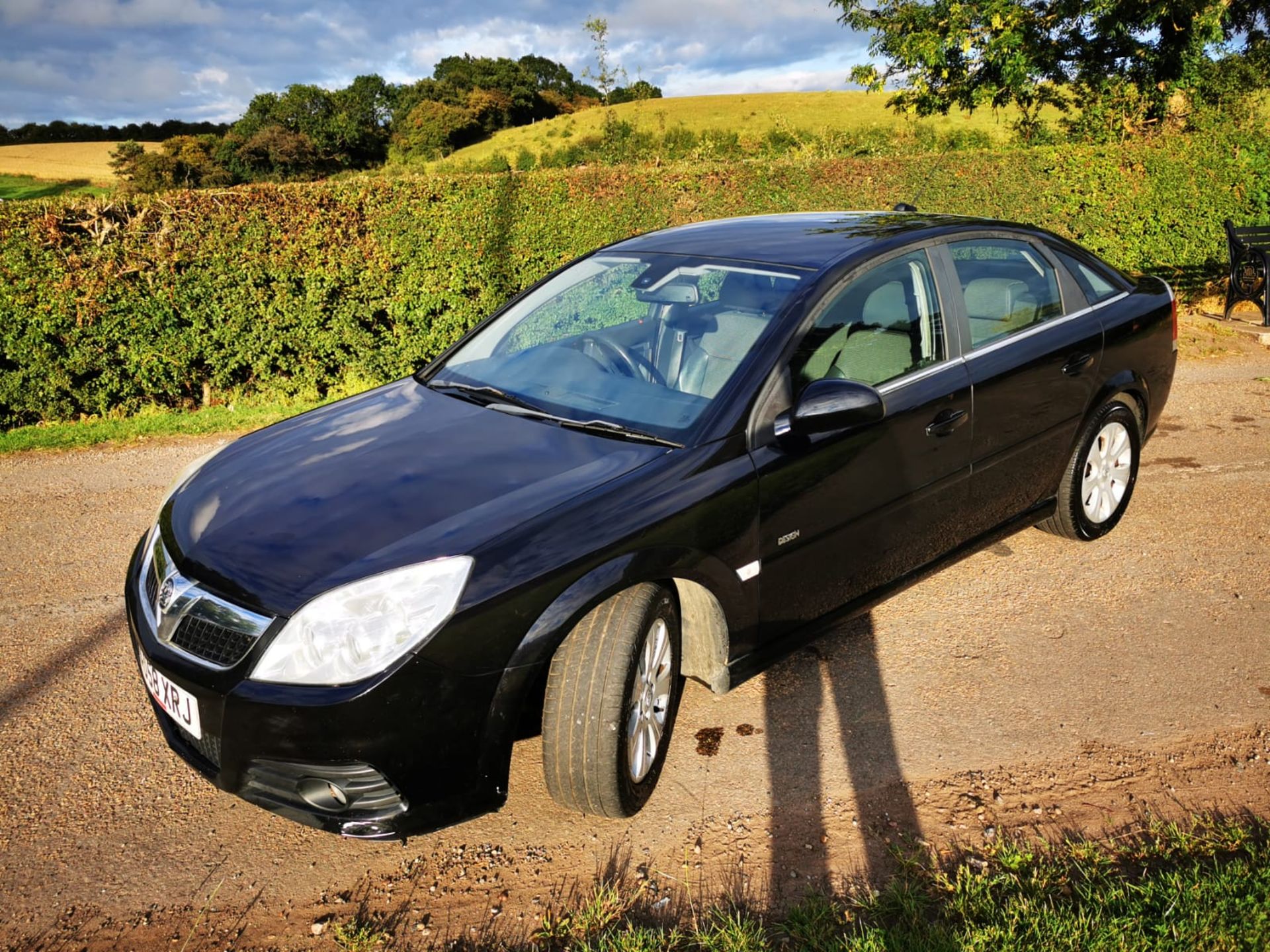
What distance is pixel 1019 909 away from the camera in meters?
2.46

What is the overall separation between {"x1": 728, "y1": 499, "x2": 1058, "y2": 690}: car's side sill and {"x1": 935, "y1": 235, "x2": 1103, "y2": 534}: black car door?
0.06 m

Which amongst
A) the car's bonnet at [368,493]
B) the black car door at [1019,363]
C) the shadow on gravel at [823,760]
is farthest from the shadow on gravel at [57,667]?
the black car door at [1019,363]

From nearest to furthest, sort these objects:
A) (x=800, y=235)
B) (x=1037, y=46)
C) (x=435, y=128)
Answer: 1. (x=800, y=235)
2. (x=1037, y=46)
3. (x=435, y=128)

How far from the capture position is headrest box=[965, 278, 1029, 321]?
397 centimetres

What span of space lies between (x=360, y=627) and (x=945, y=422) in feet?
7.60

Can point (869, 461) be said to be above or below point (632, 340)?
below

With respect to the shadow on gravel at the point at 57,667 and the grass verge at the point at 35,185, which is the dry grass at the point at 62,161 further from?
the shadow on gravel at the point at 57,667

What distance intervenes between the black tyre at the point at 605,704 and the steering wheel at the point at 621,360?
0.89m

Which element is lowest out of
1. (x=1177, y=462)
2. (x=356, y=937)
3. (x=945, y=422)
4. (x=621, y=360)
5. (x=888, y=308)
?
(x=356, y=937)

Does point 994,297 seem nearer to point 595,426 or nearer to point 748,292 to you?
point 748,292

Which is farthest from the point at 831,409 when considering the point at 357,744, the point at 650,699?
the point at 357,744

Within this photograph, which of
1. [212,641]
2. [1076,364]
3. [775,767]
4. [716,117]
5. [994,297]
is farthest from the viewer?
[716,117]

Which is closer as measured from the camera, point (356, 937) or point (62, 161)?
point (356, 937)

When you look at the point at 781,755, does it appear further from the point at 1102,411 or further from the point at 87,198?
the point at 87,198
